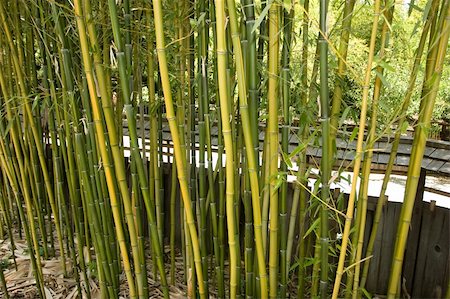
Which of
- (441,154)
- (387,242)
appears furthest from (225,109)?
(441,154)

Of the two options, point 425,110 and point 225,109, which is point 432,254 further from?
point 225,109

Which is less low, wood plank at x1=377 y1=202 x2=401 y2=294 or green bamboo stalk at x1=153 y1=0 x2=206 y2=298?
green bamboo stalk at x1=153 y1=0 x2=206 y2=298

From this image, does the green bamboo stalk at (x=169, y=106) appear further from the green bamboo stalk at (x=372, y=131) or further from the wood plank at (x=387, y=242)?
the wood plank at (x=387, y=242)

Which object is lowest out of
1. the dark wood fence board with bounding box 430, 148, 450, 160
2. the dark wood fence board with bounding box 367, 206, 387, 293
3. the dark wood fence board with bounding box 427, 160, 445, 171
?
the dark wood fence board with bounding box 367, 206, 387, 293

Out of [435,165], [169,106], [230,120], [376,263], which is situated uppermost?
[169,106]

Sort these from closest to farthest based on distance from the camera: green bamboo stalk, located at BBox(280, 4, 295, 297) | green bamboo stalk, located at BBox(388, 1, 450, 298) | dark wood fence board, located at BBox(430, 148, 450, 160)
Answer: green bamboo stalk, located at BBox(388, 1, 450, 298), green bamboo stalk, located at BBox(280, 4, 295, 297), dark wood fence board, located at BBox(430, 148, 450, 160)

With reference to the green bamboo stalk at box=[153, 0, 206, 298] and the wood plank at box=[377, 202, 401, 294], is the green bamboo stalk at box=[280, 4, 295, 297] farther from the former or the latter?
the wood plank at box=[377, 202, 401, 294]

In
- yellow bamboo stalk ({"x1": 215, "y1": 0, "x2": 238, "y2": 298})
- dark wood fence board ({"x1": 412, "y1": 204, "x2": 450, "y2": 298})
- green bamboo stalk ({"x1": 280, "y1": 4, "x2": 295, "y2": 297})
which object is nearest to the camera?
yellow bamboo stalk ({"x1": 215, "y1": 0, "x2": 238, "y2": 298})

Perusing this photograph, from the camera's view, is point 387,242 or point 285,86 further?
point 387,242

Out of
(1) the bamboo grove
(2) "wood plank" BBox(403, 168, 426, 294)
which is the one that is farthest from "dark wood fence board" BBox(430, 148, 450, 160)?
(1) the bamboo grove

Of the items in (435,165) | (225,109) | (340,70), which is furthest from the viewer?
(435,165)

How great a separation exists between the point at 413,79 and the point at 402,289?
3.74 ft

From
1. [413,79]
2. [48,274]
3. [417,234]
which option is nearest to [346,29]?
[413,79]

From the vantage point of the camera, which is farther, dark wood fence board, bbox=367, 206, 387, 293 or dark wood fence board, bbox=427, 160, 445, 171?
dark wood fence board, bbox=427, 160, 445, 171
